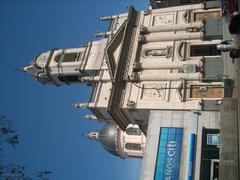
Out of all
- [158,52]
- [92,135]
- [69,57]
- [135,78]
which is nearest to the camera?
[135,78]

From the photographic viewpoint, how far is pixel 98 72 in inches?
1400

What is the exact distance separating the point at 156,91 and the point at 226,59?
20.5ft

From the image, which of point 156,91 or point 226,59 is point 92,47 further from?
point 226,59

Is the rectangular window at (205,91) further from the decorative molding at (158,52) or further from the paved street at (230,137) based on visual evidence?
the paved street at (230,137)

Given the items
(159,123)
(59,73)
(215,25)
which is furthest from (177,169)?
(59,73)

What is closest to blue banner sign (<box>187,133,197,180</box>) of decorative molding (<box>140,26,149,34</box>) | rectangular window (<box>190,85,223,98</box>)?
rectangular window (<box>190,85,223,98</box>)

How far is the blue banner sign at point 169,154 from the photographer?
87.1ft

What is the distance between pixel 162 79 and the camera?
3112cm

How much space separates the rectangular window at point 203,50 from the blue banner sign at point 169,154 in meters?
7.72

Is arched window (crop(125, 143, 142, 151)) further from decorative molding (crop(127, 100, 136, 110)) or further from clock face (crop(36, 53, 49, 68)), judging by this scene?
decorative molding (crop(127, 100, 136, 110))

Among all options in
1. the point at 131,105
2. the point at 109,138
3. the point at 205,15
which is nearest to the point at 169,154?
the point at 131,105

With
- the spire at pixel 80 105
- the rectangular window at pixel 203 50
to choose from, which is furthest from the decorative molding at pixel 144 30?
the spire at pixel 80 105

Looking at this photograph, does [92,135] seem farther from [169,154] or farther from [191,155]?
[191,155]

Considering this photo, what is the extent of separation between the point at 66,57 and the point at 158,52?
37.0 feet
